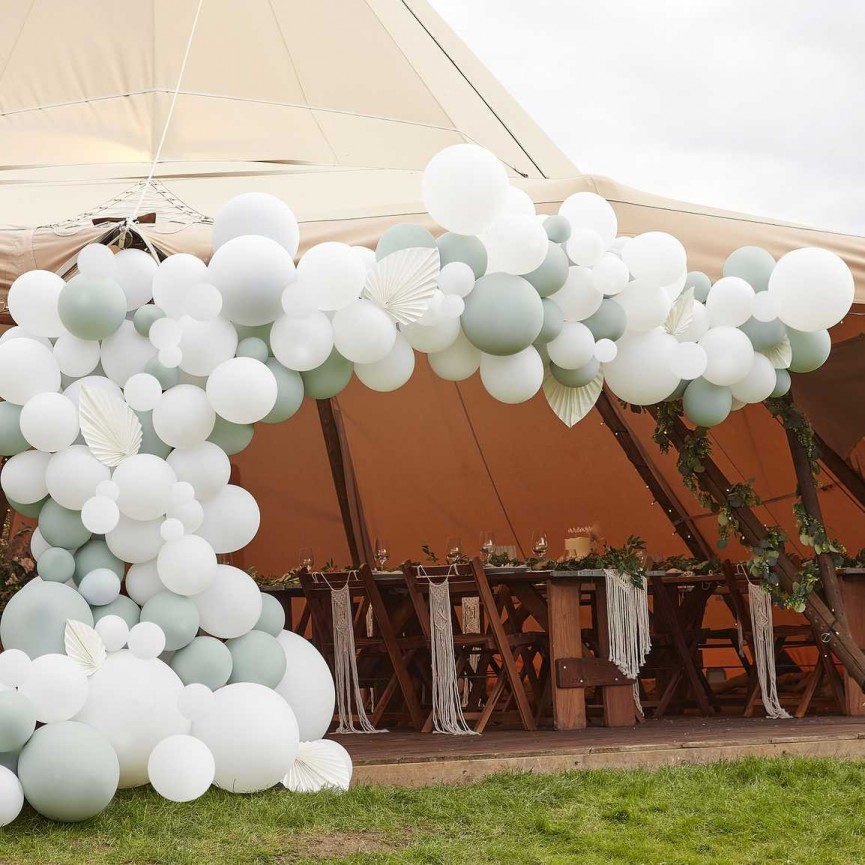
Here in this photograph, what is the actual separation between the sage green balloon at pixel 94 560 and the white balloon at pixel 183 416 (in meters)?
0.39

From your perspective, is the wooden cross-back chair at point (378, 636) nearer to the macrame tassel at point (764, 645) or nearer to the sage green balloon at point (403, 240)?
the macrame tassel at point (764, 645)

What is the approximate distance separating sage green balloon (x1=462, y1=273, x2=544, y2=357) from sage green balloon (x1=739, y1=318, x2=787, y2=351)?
845mm

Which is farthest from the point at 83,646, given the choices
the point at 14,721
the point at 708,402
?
the point at 708,402

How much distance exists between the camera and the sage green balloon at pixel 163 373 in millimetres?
3475

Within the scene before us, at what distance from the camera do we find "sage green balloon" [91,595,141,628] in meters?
3.38

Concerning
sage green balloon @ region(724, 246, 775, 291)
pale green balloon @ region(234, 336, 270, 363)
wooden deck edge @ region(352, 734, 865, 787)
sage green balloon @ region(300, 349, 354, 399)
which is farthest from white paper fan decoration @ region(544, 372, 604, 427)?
wooden deck edge @ region(352, 734, 865, 787)

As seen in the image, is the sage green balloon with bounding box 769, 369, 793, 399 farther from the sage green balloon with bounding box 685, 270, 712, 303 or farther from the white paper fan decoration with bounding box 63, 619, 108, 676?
the white paper fan decoration with bounding box 63, 619, 108, 676

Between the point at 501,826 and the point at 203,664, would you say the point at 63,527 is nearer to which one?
the point at 203,664

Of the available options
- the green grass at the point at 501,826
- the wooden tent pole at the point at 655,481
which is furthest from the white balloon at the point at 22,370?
the wooden tent pole at the point at 655,481

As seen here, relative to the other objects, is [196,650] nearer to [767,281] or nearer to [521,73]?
[767,281]

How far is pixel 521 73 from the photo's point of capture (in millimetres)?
23375

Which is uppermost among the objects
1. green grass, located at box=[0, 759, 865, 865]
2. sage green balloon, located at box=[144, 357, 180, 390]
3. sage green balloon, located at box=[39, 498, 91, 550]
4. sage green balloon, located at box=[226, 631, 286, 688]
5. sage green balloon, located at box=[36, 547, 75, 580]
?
sage green balloon, located at box=[144, 357, 180, 390]

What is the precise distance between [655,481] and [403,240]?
4340 millimetres

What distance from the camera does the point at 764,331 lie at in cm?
400
